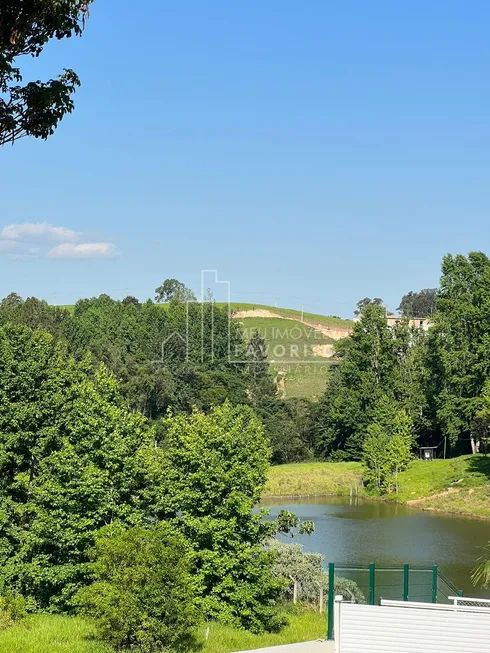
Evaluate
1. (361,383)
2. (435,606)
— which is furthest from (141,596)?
(361,383)

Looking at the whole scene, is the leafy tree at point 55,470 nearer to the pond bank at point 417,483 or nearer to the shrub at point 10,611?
the shrub at point 10,611

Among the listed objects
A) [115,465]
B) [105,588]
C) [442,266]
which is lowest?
[105,588]

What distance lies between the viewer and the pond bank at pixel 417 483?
52219mm

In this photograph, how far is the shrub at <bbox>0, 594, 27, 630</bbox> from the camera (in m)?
17.6

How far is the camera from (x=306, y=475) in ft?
200

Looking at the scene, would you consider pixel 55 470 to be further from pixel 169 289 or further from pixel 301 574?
pixel 169 289

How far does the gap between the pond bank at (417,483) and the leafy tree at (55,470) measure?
3140 centimetres

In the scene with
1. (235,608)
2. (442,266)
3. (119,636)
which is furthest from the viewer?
(442,266)

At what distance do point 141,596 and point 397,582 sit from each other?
676 centimetres

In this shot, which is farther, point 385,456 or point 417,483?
point 385,456

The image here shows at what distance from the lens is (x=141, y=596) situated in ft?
52.3

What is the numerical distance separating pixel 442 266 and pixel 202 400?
78.0 feet

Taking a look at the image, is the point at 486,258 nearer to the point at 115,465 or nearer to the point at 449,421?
the point at 449,421

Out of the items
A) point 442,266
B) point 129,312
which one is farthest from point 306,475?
point 129,312
